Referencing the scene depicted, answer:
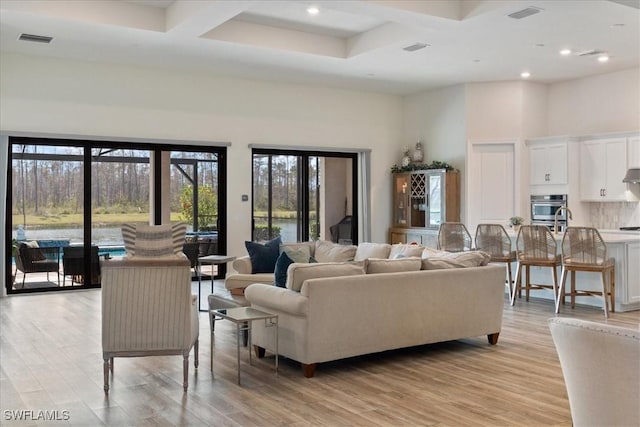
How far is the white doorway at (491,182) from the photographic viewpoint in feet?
34.1

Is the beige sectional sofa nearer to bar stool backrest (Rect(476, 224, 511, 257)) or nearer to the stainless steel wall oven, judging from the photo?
bar stool backrest (Rect(476, 224, 511, 257))

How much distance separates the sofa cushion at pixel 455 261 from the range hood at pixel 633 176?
425 centimetres

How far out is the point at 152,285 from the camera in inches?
165

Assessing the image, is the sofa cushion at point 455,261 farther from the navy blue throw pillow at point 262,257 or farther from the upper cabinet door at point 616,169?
the upper cabinet door at point 616,169

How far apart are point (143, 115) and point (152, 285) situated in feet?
18.7

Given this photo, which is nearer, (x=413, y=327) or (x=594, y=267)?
(x=413, y=327)

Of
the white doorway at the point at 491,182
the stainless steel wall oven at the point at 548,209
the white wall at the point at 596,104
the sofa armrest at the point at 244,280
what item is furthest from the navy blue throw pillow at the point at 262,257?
the white wall at the point at 596,104

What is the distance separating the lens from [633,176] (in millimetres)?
8742

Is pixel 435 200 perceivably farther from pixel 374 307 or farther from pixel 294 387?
pixel 294 387

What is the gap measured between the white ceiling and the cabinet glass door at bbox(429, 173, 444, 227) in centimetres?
168

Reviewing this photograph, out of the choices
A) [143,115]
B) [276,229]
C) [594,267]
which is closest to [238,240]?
[276,229]

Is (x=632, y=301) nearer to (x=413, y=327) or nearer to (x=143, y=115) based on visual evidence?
(x=413, y=327)

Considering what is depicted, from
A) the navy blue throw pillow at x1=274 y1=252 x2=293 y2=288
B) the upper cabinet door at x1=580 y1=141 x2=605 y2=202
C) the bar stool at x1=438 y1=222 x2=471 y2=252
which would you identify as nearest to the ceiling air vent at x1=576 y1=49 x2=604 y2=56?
the upper cabinet door at x1=580 y1=141 x2=605 y2=202

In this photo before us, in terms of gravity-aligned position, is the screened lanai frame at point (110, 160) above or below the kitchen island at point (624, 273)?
above
